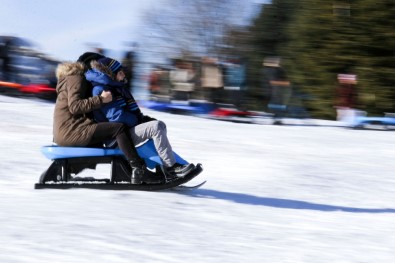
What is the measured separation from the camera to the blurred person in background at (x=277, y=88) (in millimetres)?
20703

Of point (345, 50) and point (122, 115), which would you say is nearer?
point (122, 115)

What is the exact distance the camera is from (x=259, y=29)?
32812 mm

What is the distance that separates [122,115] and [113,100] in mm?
189

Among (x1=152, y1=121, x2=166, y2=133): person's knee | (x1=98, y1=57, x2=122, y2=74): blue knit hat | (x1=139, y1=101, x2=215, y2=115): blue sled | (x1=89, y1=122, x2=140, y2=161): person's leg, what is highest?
(x1=98, y1=57, x2=122, y2=74): blue knit hat

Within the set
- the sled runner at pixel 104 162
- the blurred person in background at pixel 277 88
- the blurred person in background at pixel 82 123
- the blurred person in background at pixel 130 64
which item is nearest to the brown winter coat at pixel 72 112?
the blurred person in background at pixel 82 123

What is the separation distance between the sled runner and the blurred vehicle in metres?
13.7

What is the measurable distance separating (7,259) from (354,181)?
22.7 ft

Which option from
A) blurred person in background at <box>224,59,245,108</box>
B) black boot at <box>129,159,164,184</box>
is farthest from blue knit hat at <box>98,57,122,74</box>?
blurred person in background at <box>224,59,245,108</box>

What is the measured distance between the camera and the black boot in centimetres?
890

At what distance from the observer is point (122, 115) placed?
8.95 metres

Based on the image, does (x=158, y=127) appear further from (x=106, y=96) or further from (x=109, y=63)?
(x=109, y=63)

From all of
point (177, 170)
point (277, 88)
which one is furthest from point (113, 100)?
point (277, 88)

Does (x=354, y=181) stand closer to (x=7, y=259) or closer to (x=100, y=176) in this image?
(x=100, y=176)

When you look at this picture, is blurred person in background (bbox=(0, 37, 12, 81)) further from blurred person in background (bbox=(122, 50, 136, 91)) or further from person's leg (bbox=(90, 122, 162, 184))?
person's leg (bbox=(90, 122, 162, 184))
